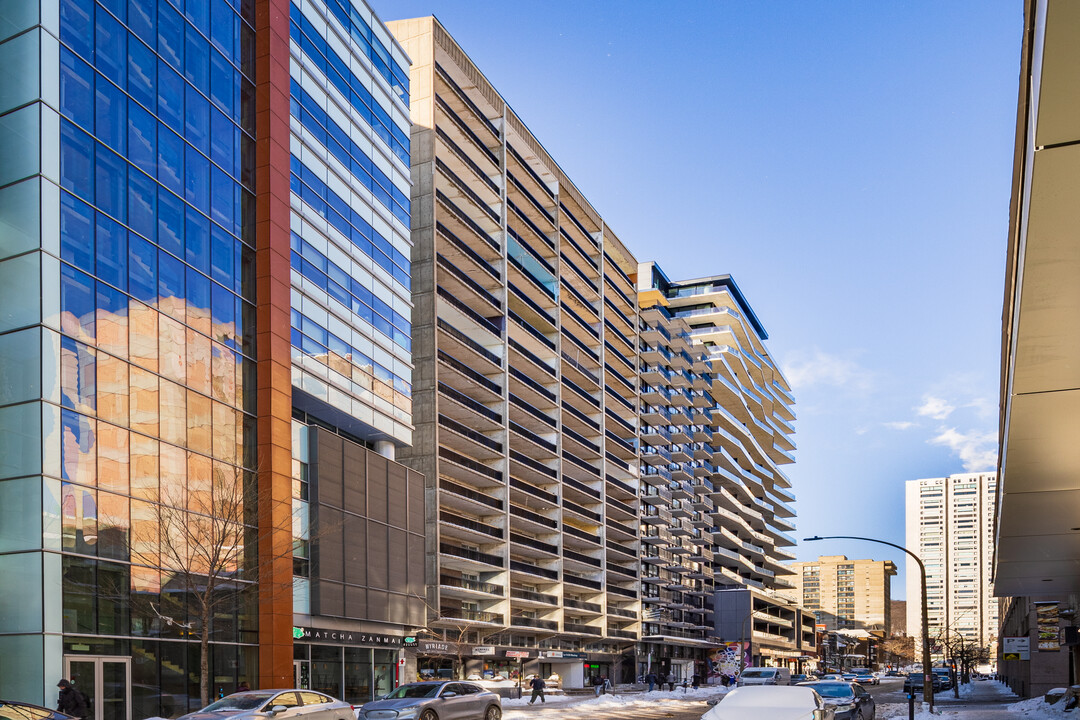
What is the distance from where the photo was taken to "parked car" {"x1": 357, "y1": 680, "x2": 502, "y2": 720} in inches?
914

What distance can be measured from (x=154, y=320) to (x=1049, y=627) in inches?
1611

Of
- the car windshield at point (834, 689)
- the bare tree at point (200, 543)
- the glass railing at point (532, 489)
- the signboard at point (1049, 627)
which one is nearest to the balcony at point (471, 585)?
the glass railing at point (532, 489)

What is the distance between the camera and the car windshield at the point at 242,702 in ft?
64.3

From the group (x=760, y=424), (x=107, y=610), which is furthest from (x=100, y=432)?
(x=760, y=424)

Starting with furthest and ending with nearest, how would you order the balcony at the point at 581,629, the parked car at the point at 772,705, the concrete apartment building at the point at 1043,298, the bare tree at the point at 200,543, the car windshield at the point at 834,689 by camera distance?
the balcony at the point at 581,629
the bare tree at the point at 200,543
the car windshield at the point at 834,689
the parked car at the point at 772,705
the concrete apartment building at the point at 1043,298

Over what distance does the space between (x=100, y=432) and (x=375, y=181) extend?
76.5 feet

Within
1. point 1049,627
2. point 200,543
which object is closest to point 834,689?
point 200,543

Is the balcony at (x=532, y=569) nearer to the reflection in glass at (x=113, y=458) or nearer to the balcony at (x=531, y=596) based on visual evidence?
the balcony at (x=531, y=596)

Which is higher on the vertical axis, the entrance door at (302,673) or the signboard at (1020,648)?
the entrance door at (302,673)

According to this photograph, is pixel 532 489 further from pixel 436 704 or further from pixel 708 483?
pixel 708 483

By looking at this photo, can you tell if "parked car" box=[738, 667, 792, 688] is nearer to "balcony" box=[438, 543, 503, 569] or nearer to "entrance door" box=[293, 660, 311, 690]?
"entrance door" box=[293, 660, 311, 690]

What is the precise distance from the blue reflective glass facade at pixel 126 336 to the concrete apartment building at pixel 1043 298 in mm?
23686

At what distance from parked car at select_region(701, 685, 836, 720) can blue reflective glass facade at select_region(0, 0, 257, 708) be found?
18.7m

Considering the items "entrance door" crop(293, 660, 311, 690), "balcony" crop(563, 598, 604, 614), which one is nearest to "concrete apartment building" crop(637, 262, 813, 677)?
"balcony" crop(563, 598, 604, 614)
